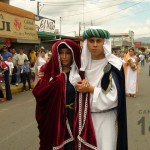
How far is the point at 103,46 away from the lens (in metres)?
3.12

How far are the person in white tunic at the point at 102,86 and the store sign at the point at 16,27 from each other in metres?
13.8

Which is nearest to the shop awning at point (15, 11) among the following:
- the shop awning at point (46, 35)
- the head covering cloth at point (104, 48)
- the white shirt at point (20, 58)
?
the white shirt at point (20, 58)

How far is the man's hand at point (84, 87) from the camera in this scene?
3045mm

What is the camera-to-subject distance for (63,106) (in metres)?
3.17

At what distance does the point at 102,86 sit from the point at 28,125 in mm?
5146

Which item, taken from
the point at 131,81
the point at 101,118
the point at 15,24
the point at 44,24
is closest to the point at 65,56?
the point at 101,118

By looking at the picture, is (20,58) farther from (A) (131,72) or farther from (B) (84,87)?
(B) (84,87)

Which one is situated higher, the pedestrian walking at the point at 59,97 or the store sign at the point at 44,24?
the store sign at the point at 44,24

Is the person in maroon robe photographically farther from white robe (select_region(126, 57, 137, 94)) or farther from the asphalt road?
white robe (select_region(126, 57, 137, 94))

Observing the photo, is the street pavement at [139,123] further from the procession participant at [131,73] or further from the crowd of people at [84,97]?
the crowd of people at [84,97]

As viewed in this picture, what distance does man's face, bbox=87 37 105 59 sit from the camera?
123 inches

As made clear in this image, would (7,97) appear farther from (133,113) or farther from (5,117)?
(133,113)

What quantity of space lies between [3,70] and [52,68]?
9.69 metres

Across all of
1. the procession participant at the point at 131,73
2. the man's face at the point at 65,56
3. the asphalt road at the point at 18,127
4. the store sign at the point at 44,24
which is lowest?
the asphalt road at the point at 18,127
